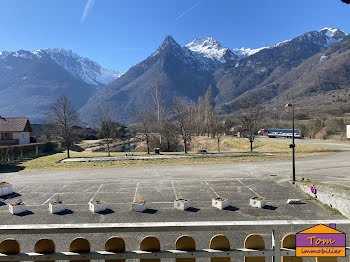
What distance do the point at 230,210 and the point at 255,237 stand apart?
10.3 meters

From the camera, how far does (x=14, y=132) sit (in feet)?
149

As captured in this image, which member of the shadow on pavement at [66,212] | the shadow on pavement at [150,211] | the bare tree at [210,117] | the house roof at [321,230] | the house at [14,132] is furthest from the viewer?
the bare tree at [210,117]

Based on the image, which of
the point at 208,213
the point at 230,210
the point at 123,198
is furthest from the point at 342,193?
the point at 123,198

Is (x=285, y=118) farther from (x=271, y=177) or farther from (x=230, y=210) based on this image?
(x=230, y=210)

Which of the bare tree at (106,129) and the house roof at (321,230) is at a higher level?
the bare tree at (106,129)

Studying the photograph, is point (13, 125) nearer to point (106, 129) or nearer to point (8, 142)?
point (8, 142)

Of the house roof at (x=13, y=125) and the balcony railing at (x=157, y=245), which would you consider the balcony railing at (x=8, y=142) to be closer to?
the house roof at (x=13, y=125)

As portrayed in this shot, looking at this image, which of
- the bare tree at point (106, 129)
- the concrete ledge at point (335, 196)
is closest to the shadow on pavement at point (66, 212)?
the concrete ledge at point (335, 196)

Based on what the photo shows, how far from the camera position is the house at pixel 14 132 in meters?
44.6

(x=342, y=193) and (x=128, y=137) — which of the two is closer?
(x=342, y=193)

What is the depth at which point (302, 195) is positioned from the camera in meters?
14.9

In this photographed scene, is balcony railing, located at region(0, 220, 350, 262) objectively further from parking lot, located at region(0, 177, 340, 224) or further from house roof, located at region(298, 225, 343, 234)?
parking lot, located at region(0, 177, 340, 224)

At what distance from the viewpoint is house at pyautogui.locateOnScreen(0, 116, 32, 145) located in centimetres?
4458

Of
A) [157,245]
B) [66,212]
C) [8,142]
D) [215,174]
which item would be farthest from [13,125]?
[157,245]
